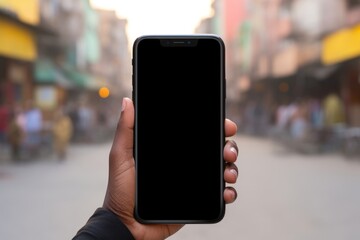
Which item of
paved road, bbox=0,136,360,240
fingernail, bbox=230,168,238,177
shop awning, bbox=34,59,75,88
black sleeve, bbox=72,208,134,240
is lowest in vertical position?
paved road, bbox=0,136,360,240

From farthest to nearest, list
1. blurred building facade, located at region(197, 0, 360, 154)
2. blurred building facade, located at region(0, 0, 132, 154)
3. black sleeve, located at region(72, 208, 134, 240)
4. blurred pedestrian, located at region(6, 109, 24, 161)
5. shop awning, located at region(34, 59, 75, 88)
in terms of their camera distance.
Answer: shop awning, located at region(34, 59, 75, 88)
blurred building facade, located at region(197, 0, 360, 154)
blurred building facade, located at region(0, 0, 132, 154)
blurred pedestrian, located at region(6, 109, 24, 161)
black sleeve, located at region(72, 208, 134, 240)

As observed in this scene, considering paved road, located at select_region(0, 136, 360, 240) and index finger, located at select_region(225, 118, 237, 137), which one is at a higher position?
index finger, located at select_region(225, 118, 237, 137)

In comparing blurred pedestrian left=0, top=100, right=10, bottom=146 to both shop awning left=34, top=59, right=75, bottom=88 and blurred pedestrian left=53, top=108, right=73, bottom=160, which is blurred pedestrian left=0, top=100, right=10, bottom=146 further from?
shop awning left=34, top=59, right=75, bottom=88

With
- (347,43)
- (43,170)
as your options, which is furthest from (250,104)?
(43,170)

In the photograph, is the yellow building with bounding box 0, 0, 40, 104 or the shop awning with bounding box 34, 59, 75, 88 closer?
the yellow building with bounding box 0, 0, 40, 104

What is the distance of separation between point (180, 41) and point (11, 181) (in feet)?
14.5

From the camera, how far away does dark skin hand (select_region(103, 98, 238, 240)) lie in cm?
56

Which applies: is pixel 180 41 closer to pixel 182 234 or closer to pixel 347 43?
pixel 182 234

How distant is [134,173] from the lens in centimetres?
59

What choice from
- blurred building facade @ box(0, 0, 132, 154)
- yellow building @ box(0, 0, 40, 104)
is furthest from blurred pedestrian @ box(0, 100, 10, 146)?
yellow building @ box(0, 0, 40, 104)

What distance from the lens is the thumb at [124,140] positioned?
1.84 feet

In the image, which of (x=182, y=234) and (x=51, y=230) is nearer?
(x=182, y=234)

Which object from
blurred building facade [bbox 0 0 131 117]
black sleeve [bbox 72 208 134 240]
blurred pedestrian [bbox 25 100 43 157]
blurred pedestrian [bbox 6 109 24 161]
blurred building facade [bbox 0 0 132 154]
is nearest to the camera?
black sleeve [bbox 72 208 134 240]

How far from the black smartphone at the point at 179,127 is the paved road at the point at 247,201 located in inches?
66.3
